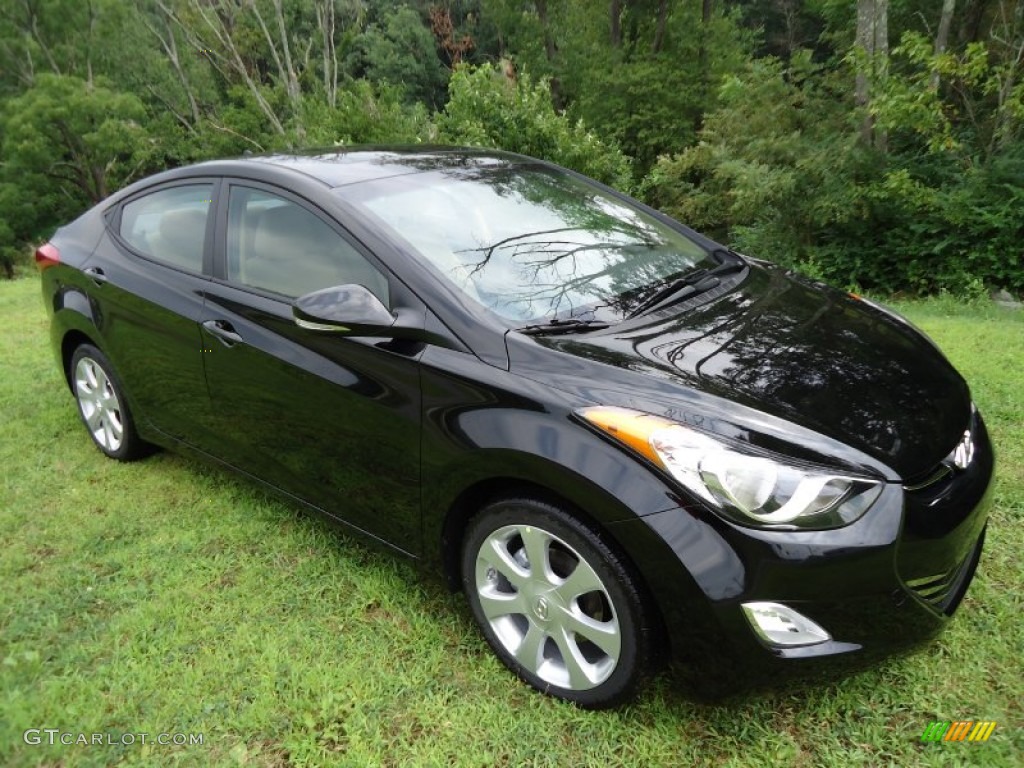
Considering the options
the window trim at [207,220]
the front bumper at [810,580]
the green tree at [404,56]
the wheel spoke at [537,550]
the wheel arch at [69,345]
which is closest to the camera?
the front bumper at [810,580]

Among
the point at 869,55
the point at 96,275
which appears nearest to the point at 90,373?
the point at 96,275

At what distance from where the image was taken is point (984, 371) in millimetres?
3977

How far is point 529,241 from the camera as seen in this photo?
246 cm

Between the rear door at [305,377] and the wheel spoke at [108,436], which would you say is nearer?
the rear door at [305,377]

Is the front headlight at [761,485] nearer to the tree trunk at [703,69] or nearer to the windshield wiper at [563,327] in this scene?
the windshield wiper at [563,327]

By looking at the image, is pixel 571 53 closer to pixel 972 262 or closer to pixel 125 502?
pixel 972 262

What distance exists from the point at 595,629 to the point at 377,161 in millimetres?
A: 1945

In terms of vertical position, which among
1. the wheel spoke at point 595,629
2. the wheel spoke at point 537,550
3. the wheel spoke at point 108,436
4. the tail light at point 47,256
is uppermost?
the tail light at point 47,256

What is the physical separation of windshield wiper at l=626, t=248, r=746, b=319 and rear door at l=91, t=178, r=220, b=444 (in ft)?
5.60

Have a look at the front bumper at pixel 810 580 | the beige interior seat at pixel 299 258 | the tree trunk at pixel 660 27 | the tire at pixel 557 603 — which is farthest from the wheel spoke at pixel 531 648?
the tree trunk at pixel 660 27

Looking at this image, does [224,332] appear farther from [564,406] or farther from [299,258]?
[564,406]

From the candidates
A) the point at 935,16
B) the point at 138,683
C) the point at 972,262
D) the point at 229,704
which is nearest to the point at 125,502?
the point at 138,683

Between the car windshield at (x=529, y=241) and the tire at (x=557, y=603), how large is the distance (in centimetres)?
62

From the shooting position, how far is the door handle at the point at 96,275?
10.5 feet
